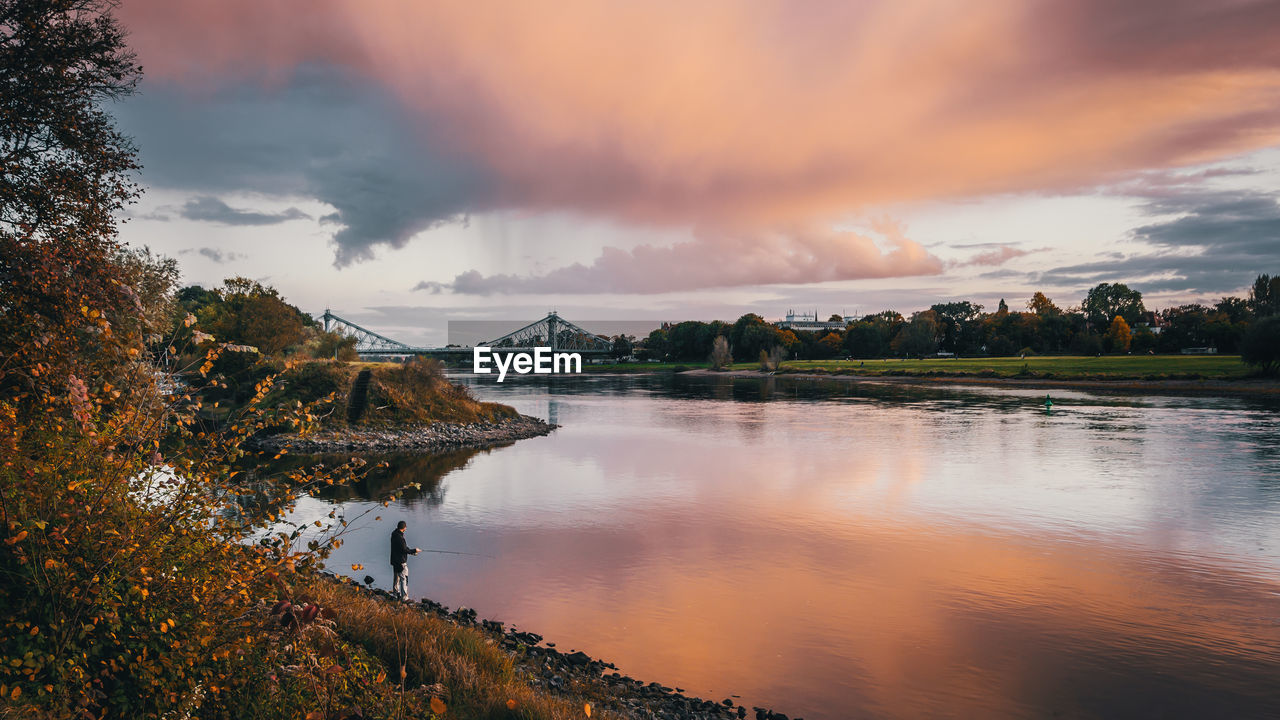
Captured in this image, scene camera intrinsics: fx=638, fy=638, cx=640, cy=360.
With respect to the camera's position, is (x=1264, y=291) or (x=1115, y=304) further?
(x=1115, y=304)

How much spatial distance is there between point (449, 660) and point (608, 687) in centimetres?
296

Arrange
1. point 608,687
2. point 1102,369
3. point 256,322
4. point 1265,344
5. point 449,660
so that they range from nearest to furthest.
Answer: point 449,660
point 608,687
point 256,322
point 1265,344
point 1102,369

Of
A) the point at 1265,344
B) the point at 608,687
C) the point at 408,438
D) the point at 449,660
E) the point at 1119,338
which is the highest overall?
the point at 1119,338

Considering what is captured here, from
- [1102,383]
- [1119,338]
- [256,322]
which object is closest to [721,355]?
[1119,338]

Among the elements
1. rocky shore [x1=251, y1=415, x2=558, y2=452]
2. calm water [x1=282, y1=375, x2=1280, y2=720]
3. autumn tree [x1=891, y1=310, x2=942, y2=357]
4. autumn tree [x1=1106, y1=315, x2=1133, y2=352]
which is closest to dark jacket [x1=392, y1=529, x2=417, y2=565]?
calm water [x1=282, y1=375, x2=1280, y2=720]

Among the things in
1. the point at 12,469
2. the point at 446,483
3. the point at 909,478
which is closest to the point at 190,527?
the point at 12,469

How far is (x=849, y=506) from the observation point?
24.9 metres

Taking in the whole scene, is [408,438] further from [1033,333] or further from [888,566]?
[1033,333]

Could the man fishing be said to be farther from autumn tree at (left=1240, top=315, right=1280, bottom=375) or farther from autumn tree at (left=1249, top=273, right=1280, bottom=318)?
autumn tree at (left=1249, top=273, right=1280, bottom=318)

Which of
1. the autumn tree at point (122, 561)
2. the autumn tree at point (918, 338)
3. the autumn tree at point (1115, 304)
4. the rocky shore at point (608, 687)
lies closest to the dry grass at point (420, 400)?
the rocky shore at point (608, 687)

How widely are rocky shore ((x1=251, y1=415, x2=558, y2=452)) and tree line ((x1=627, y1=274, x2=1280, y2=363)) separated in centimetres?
11043

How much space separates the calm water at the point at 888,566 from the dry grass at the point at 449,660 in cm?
316

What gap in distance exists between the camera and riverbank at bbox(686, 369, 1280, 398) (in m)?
70.9

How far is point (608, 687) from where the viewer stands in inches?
424
